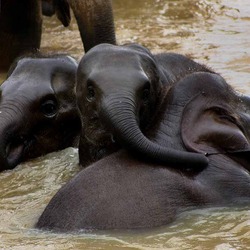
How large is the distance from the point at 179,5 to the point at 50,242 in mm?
8986

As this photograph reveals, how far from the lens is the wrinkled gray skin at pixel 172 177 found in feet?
19.2

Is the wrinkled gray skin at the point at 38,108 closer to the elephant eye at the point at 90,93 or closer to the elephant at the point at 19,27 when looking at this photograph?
the elephant eye at the point at 90,93

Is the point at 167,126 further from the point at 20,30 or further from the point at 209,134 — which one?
the point at 20,30

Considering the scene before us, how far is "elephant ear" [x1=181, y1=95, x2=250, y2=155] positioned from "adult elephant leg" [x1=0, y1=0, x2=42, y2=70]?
538 cm

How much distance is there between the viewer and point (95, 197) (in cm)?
593

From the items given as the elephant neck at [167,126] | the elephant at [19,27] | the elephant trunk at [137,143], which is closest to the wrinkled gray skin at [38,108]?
the elephant neck at [167,126]

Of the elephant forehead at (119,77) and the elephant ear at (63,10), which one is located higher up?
the elephant forehead at (119,77)

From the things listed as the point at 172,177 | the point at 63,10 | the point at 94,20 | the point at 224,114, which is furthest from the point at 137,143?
the point at 63,10

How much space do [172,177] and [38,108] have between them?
201cm

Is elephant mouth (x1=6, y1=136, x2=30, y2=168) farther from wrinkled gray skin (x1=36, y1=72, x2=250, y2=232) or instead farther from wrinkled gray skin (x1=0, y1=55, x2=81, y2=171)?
wrinkled gray skin (x1=36, y1=72, x2=250, y2=232)

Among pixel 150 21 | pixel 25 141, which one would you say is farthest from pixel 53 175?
pixel 150 21

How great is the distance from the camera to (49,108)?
7.86m

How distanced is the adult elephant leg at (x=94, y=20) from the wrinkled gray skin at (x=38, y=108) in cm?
175

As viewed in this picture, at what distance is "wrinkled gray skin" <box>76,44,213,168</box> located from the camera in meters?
6.04
